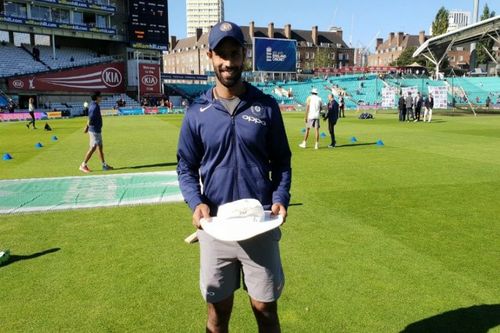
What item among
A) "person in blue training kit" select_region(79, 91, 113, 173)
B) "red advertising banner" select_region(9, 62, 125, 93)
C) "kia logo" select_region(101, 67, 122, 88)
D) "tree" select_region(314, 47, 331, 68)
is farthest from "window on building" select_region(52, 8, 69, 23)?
"tree" select_region(314, 47, 331, 68)

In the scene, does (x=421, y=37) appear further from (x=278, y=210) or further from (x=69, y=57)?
(x=278, y=210)

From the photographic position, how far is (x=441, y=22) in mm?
90812

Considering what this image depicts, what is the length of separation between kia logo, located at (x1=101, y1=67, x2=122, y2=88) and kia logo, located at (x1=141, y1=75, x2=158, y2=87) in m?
3.37

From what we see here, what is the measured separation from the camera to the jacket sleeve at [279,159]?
276 centimetres

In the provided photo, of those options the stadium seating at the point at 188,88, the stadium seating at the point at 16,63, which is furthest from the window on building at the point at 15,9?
the stadium seating at the point at 188,88

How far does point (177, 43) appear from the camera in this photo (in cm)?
13850

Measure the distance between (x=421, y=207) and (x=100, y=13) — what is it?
62.6 metres

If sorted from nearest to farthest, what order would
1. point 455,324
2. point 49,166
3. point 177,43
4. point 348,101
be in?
point 455,324 < point 49,166 < point 348,101 < point 177,43

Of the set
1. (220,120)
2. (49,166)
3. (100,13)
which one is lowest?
(49,166)

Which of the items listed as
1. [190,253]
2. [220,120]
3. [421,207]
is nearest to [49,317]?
[190,253]

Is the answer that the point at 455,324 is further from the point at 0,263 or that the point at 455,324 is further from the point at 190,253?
the point at 0,263

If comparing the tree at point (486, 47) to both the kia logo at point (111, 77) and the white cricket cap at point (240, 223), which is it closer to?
the kia logo at point (111, 77)

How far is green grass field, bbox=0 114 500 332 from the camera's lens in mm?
3838

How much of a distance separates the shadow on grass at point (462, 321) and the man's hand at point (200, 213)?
2.18 metres
